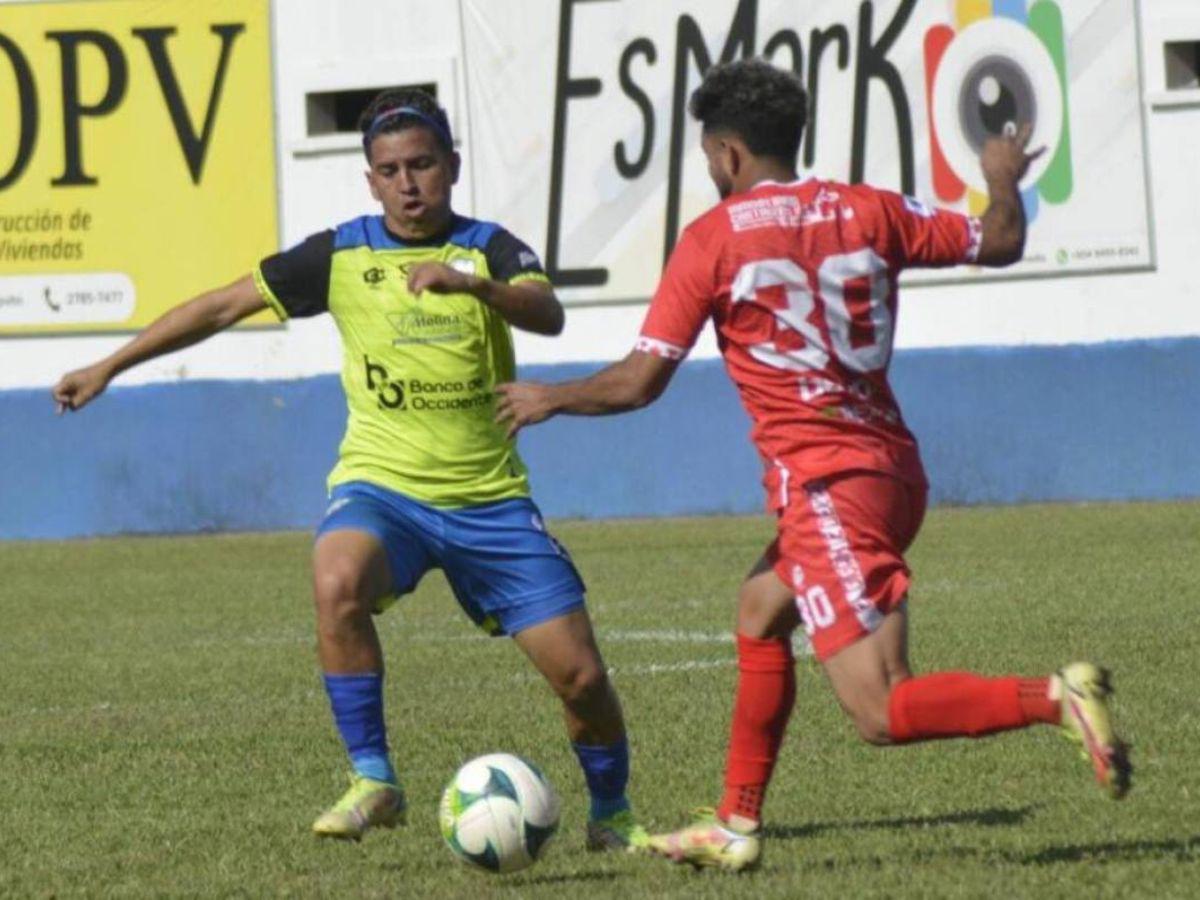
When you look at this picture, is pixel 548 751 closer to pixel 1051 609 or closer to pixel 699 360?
pixel 1051 609

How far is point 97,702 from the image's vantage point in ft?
36.4

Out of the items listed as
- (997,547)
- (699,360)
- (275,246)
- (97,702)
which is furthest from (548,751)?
(275,246)

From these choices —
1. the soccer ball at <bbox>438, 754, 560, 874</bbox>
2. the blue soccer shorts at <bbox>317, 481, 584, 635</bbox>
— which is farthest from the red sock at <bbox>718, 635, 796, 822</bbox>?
the blue soccer shorts at <bbox>317, 481, 584, 635</bbox>

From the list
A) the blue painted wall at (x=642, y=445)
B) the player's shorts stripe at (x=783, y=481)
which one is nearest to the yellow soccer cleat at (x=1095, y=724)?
the player's shorts stripe at (x=783, y=481)

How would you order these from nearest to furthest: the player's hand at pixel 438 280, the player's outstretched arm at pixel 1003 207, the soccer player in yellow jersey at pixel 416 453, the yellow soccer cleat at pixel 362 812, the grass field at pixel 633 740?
1. the player's outstretched arm at pixel 1003 207
2. the player's hand at pixel 438 280
3. the grass field at pixel 633 740
4. the yellow soccer cleat at pixel 362 812
5. the soccer player in yellow jersey at pixel 416 453

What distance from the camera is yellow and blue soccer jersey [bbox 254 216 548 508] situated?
7281 millimetres

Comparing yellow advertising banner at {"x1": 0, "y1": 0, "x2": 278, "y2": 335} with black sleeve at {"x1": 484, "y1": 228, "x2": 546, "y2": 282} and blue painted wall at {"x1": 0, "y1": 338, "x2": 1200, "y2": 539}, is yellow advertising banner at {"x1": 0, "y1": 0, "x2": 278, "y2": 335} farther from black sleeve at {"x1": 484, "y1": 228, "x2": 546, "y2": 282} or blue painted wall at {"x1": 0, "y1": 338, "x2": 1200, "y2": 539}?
black sleeve at {"x1": 484, "y1": 228, "x2": 546, "y2": 282}

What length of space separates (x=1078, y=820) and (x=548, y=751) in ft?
7.47

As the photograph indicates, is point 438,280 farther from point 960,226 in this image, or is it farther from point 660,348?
point 960,226

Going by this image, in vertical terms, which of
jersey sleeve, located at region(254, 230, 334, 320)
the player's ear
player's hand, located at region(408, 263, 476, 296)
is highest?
the player's ear

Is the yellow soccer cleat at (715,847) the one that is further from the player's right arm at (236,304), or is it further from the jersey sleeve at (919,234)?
the player's right arm at (236,304)

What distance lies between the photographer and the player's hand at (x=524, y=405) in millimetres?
6215

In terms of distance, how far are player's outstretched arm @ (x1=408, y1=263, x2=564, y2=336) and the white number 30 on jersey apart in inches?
26.8

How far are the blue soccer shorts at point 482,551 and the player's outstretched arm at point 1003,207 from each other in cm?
154
